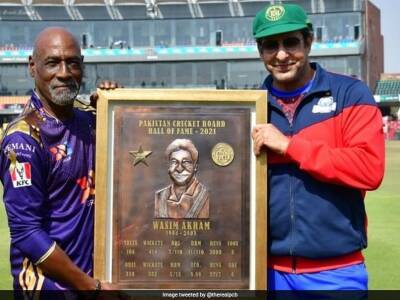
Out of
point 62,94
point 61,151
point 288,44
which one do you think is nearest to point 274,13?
point 288,44

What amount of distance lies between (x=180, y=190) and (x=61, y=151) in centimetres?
57

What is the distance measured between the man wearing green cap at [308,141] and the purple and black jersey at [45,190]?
0.83m

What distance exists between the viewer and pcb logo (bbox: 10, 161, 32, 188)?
2.74 meters

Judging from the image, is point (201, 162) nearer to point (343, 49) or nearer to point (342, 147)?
point (342, 147)

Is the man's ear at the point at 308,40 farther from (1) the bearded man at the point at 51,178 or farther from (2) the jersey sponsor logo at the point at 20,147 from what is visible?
(2) the jersey sponsor logo at the point at 20,147

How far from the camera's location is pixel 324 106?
2.95 metres

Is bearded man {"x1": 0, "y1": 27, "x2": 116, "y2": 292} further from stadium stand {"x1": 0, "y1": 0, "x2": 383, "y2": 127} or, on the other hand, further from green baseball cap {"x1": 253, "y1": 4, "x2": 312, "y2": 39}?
stadium stand {"x1": 0, "y1": 0, "x2": 383, "y2": 127}

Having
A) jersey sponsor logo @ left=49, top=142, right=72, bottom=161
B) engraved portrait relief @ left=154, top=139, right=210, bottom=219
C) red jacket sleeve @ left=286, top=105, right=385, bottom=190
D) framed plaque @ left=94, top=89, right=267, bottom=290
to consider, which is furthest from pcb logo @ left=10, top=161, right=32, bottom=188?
red jacket sleeve @ left=286, top=105, right=385, bottom=190

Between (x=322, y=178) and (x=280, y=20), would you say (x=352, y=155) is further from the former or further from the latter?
(x=280, y=20)

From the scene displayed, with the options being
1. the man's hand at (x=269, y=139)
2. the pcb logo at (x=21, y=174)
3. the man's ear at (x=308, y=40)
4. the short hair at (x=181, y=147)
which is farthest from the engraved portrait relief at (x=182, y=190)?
the man's ear at (x=308, y=40)

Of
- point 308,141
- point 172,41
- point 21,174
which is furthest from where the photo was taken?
point 172,41

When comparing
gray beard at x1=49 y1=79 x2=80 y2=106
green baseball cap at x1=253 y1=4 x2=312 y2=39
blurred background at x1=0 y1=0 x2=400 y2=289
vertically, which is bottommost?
gray beard at x1=49 y1=79 x2=80 y2=106

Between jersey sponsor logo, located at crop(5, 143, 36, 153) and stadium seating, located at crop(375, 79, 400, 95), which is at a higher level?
stadium seating, located at crop(375, 79, 400, 95)

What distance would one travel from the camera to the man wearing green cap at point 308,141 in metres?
2.90
